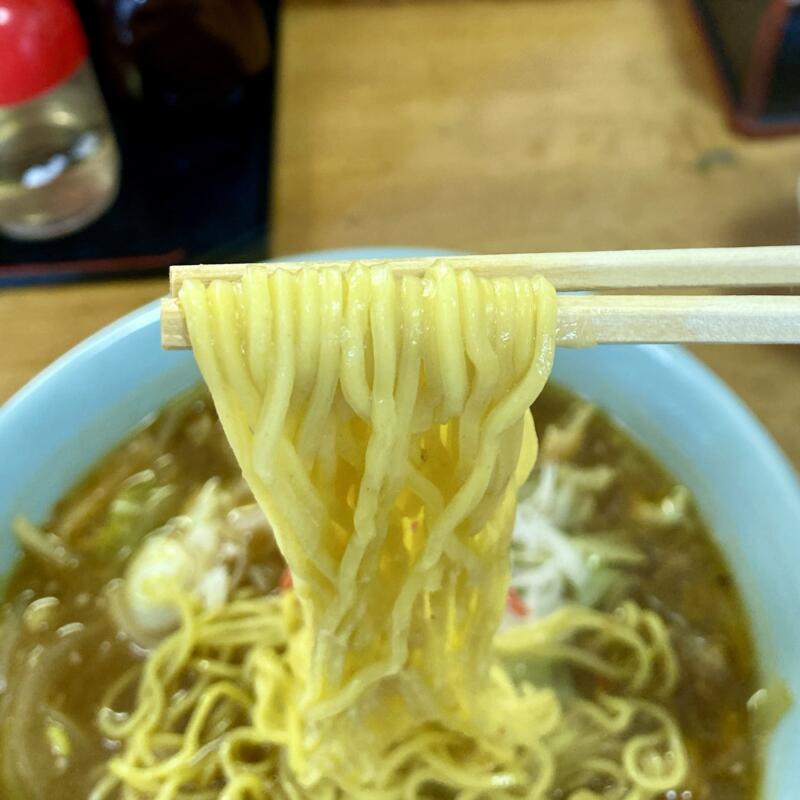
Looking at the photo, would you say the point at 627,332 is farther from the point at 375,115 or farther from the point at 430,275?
the point at 375,115

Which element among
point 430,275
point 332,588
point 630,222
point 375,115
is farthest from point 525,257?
point 375,115

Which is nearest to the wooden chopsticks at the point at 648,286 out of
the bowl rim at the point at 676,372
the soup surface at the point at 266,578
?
the bowl rim at the point at 676,372

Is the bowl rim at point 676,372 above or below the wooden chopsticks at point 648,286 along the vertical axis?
below

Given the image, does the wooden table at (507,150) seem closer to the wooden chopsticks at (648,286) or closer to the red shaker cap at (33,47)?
the red shaker cap at (33,47)

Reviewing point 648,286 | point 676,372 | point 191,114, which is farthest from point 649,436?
point 191,114

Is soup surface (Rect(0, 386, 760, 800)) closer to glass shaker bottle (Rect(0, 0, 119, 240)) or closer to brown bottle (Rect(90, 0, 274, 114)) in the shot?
glass shaker bottle (Rect(0, 0, 119, 240))

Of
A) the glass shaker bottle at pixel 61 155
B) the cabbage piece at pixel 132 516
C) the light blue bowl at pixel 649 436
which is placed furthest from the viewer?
the glass shaker bottle at pixel 61 155

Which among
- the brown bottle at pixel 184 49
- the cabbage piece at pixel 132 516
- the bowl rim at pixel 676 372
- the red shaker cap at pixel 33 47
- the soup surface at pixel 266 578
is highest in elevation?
the red shaker cap at pixel 33 47
